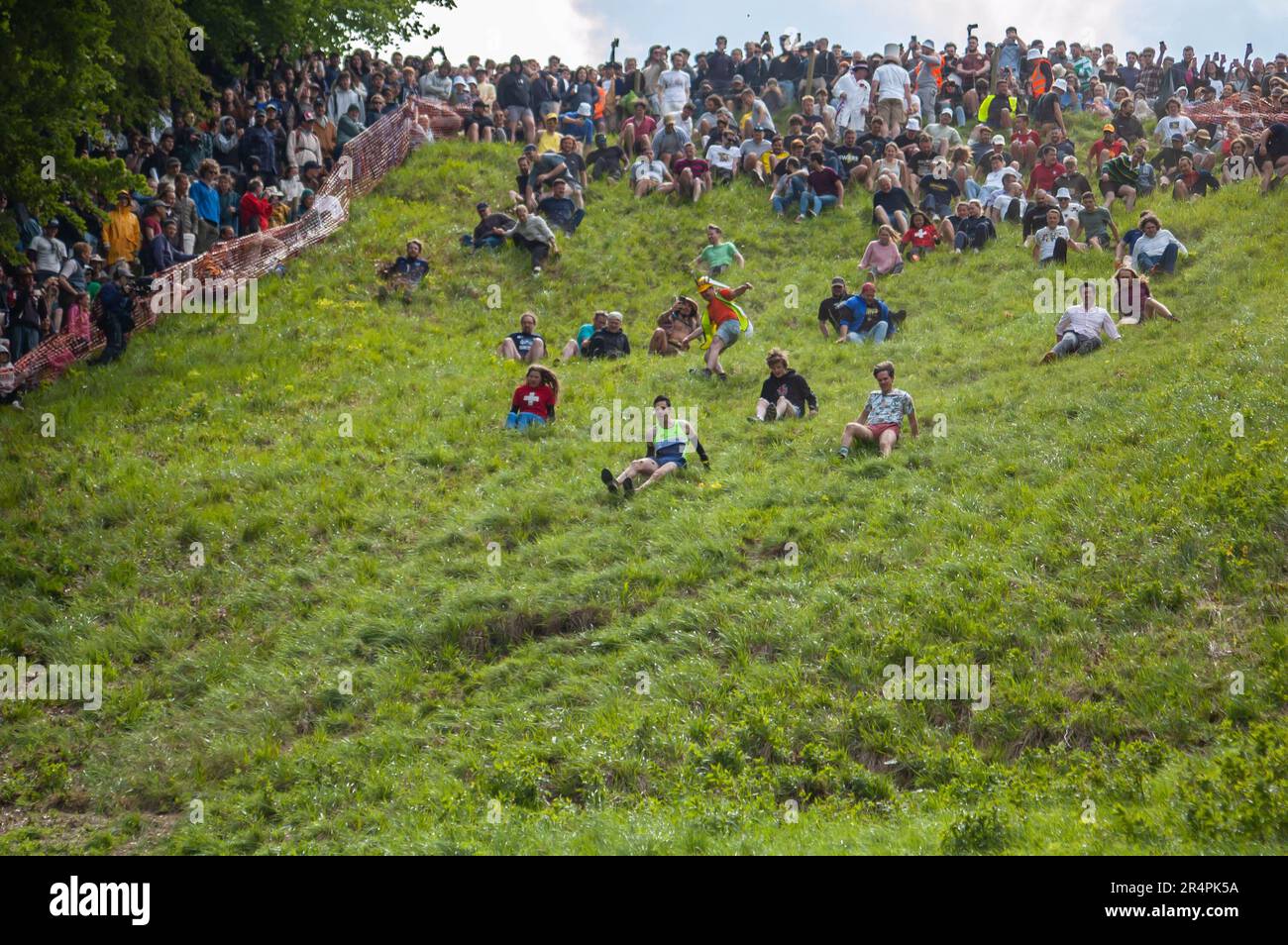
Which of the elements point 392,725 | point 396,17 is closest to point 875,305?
point 392,725

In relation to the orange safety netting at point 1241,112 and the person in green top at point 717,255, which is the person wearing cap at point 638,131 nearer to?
the person in green top at point 717,255

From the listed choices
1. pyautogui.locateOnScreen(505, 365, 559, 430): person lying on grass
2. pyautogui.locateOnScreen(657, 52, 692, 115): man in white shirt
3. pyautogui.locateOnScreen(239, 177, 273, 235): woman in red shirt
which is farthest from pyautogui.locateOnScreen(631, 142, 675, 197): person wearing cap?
pyautogui.locateOnScreen(505, 365, 559, 430): person lying on grass

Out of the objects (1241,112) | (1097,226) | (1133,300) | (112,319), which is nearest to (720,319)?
(1133,300)

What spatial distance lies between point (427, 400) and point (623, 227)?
393 inches

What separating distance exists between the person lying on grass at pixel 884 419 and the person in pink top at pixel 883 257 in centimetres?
866

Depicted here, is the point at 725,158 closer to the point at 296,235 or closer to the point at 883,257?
the point at 883,257

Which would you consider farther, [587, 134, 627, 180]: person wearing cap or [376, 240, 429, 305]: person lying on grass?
[587, 134, 627, 180]: person wearing cap

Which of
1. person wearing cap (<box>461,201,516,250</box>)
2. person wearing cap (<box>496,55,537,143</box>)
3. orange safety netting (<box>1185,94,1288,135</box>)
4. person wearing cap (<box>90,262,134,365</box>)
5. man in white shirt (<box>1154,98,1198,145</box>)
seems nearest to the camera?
person wearing cap (<box>90,262,134,365</box>)

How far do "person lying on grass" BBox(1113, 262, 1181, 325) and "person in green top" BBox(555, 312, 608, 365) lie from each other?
8.67 meters

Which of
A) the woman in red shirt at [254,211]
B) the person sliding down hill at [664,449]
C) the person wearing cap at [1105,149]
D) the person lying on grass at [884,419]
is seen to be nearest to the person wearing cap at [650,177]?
the woman in red shirt at [254,211]

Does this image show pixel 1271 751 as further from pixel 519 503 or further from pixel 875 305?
pixel 875 305

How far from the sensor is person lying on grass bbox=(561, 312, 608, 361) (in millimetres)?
22906

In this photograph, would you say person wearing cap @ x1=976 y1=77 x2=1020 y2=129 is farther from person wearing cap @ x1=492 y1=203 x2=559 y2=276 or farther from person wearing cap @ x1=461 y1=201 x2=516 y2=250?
person wearing cap @ x1=461 y1=201 x2=516 y2=250

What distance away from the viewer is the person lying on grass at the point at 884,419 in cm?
1720
